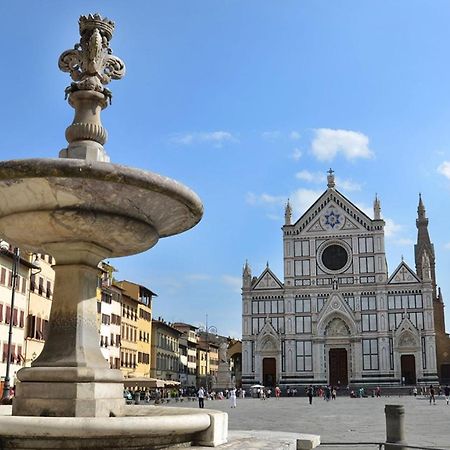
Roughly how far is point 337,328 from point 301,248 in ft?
29.8

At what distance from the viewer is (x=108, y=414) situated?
825 centimetres

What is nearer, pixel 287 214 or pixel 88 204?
pixel 88 204

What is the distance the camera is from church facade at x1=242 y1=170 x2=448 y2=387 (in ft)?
207

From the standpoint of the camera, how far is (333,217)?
68688mm

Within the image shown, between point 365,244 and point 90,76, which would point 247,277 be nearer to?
point 365,244

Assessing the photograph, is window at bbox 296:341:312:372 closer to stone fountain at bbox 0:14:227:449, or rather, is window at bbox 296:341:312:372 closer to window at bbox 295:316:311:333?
window at bbox 295:316:311:333

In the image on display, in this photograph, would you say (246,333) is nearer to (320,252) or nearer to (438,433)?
(320,252)

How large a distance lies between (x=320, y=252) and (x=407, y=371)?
14522 mm

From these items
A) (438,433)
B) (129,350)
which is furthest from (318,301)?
(438,433)

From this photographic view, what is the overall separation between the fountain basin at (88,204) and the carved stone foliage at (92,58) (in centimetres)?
229

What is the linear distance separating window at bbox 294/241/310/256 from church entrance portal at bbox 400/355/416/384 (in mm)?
14266

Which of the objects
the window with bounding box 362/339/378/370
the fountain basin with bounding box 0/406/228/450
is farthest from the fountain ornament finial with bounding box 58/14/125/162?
the window with bounding box 362/339/378/370

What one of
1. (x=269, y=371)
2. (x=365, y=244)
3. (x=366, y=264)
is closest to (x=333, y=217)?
(x=365, y=244)

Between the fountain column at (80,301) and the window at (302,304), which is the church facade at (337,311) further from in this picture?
the fountain column at (80,301)
